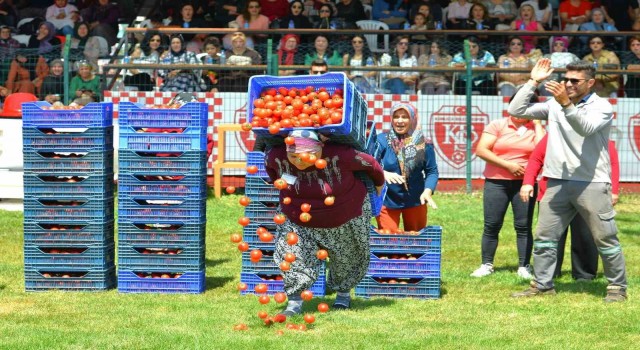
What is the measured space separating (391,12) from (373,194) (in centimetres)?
1287

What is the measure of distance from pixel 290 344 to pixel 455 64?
11.0 metres

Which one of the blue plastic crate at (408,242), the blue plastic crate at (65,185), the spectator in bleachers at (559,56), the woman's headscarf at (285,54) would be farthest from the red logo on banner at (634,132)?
the blue plastic crate at (65,185)

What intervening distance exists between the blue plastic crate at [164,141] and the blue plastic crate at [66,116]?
24cm

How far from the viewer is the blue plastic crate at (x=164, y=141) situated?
31.6 ft

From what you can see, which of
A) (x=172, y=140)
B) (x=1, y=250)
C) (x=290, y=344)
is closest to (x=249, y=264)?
(x=172, y=140)

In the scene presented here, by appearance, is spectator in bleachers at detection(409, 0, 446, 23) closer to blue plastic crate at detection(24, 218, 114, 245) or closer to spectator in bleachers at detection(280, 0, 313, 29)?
spectator in bleachers at detection(280, 0, 313, 29)

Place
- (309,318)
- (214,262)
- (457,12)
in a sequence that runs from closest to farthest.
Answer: (309,318) → (214,262) → (457,12)

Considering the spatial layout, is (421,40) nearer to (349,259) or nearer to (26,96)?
(26,96)

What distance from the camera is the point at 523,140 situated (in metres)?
10.7

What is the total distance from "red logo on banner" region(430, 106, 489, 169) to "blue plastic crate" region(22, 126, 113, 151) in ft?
27.8

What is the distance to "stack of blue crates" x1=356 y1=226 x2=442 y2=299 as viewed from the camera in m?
9.66

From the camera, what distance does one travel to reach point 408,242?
971 cm

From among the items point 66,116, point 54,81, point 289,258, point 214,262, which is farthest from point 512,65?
point 289,258

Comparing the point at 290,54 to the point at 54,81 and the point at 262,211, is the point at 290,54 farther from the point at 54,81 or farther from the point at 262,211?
the point at 262,211
